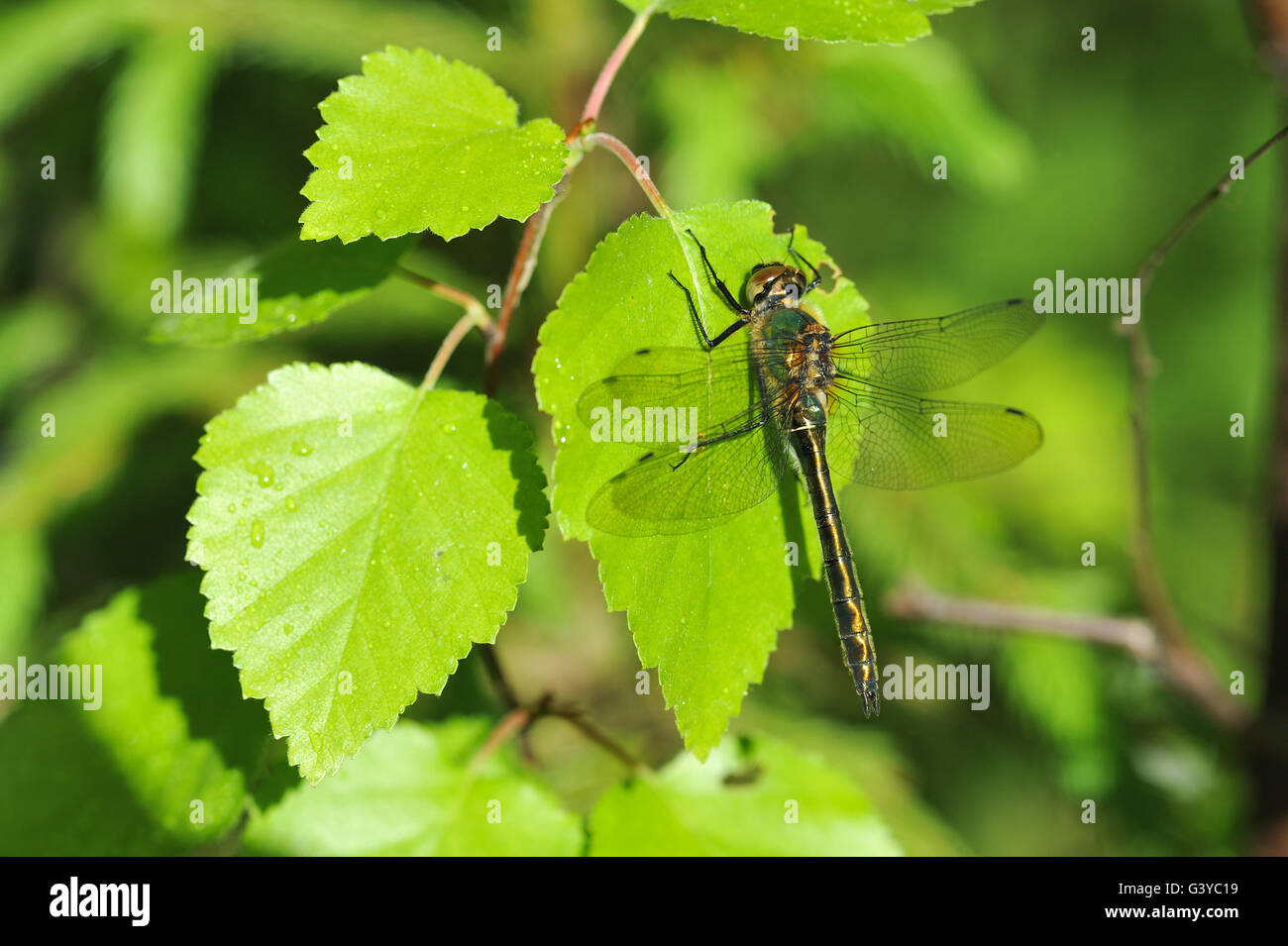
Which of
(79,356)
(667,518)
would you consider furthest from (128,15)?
(667,518)

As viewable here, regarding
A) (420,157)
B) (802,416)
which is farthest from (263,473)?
(802,416)

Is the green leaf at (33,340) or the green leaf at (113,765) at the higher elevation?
the green leaf at (33,340)

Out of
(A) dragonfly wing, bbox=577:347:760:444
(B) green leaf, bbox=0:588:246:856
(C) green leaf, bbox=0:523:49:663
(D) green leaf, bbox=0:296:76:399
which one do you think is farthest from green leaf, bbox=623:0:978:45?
(D) green leaf, bbox=0:296:76:399

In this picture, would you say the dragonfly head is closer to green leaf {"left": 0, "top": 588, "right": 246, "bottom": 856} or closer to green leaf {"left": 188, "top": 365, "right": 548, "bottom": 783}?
green leaf {"left": 188, "top": 365, "right": 548, "bottom": 783}

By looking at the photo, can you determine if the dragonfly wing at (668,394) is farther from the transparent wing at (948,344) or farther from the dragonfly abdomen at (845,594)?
the transparent wing at (948,344)

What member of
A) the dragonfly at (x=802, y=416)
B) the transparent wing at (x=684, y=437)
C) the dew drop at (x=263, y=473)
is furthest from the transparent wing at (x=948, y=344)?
the dew drop at (x=263, y=473)

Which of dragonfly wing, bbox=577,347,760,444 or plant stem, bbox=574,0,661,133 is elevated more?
plant stem, bbox=574,0,661,133

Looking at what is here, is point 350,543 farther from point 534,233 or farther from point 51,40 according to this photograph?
point 51,40
